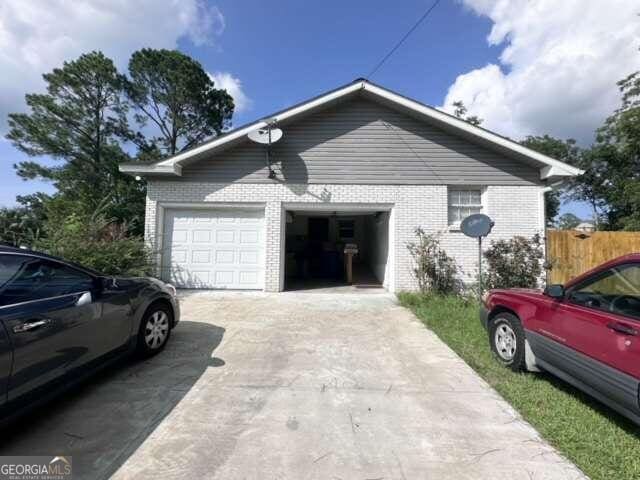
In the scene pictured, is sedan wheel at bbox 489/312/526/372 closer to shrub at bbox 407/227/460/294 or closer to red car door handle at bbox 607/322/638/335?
red car door handle at bbox 607/322/638/335

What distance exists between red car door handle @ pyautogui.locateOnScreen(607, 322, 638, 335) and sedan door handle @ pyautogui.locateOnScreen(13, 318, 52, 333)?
4.58m

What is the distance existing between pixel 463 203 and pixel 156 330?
7991mm

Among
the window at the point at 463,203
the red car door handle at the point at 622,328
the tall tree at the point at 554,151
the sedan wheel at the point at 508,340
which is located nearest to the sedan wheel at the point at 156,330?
the sedan wheel at the point at 508,340

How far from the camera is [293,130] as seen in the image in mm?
8562

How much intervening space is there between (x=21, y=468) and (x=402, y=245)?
7.71m

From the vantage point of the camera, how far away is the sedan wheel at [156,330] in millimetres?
3957

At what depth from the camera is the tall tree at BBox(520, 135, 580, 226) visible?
27.7 m

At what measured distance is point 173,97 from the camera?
62.7 feet

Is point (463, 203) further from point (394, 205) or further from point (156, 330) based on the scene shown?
point (156, 330)

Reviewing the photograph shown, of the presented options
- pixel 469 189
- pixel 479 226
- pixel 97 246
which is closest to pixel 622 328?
pixel 479 226

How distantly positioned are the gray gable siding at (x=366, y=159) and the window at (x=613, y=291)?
5.78 metres

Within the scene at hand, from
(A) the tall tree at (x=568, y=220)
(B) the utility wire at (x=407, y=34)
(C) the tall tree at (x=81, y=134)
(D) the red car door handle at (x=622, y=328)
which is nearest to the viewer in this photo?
(D) the red car door handle at (x=622, y=328)

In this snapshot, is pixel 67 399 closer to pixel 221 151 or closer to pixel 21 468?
pixel 21 468

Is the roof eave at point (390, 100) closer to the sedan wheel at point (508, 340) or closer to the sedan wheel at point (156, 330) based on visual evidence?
the sedan wheel at point (156, 330)
